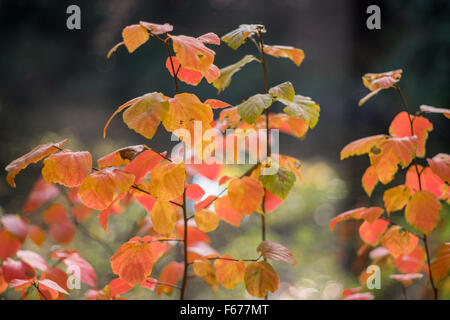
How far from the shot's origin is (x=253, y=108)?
1.73ft

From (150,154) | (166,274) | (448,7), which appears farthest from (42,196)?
(448,7)

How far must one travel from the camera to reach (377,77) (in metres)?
0.68

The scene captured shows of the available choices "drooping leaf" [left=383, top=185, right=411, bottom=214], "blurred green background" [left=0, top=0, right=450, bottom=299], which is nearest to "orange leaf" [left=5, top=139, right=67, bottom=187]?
"drooping leaf" [left=383, top=185, right=411, bottom=214]

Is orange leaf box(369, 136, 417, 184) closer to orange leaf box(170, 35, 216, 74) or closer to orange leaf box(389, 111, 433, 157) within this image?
orange leaf box(389, 111, 433, 157)

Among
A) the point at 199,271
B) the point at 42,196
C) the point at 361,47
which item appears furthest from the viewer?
the point at 361,47

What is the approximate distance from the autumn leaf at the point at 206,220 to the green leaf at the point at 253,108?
191mm

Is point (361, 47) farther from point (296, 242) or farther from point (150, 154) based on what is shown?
point (150, 154)

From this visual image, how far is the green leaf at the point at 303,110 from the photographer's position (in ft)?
1.83

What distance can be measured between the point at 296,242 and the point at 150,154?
1118 mm

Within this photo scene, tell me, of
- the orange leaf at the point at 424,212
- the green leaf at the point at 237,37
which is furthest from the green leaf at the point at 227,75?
the orange leaf at the point at 424,212

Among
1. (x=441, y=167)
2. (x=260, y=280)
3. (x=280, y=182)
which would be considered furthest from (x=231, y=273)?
(x=441, y=167)

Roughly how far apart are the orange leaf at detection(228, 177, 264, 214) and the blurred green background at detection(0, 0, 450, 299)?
784mm

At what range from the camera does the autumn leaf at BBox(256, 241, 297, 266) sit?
0.54 metres

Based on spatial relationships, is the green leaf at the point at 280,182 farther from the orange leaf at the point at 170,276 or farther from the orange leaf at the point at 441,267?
the orange leaf at the point at 170,276
